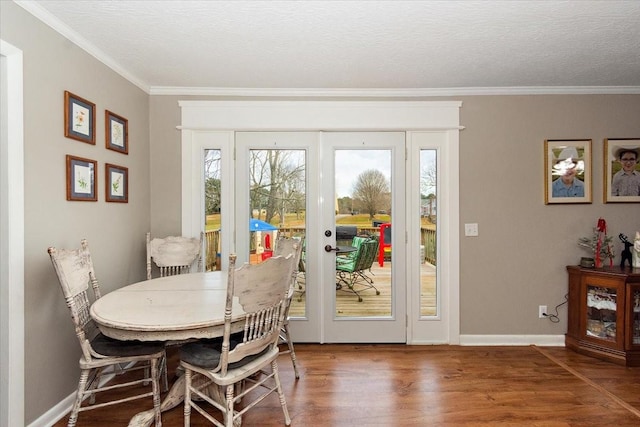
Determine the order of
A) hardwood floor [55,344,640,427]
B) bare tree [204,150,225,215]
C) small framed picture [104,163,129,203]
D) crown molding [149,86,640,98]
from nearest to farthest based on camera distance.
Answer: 1. hardwood floor [55,344,640,427]
2. small framed picture [104,163,129,203]
3. crown molding [149,86,640,98]
4. bare tree [204,150,225,215]

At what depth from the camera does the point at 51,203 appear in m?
2.10

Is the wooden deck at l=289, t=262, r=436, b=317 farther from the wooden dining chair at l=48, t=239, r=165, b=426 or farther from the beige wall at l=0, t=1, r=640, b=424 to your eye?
the wooden dining chair at l=48, t=239, r=165, b=426

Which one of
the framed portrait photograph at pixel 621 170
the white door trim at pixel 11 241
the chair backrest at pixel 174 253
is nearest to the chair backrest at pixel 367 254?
the chair backrest at pixel 174 253

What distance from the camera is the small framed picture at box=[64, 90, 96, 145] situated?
221 cm

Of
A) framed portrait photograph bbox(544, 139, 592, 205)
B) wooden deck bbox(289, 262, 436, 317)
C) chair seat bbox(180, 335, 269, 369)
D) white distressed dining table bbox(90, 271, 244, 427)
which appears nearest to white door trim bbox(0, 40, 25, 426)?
white distressed dining table bbox(90, 271, 244, 427)

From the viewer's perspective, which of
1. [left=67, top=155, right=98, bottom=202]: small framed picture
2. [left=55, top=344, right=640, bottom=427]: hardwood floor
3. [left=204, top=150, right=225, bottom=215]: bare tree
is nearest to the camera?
[left=55, top=344, right=640, bottom=427]: hardwood floor

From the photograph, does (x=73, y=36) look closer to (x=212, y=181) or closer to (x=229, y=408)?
(x=212, y=181)

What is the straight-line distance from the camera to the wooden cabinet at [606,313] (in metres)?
2.81

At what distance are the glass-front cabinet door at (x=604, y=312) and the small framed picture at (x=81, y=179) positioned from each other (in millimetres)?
3969

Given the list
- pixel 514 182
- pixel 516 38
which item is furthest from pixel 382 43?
pixel 514 182

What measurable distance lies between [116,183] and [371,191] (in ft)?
7.03

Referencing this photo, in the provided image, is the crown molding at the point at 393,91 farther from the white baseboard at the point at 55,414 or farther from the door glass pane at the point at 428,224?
the white baseboard at the point at 55,414

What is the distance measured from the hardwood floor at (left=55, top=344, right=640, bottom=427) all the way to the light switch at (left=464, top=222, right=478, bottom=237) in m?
1.03

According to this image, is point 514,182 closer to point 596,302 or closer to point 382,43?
point 596,302
